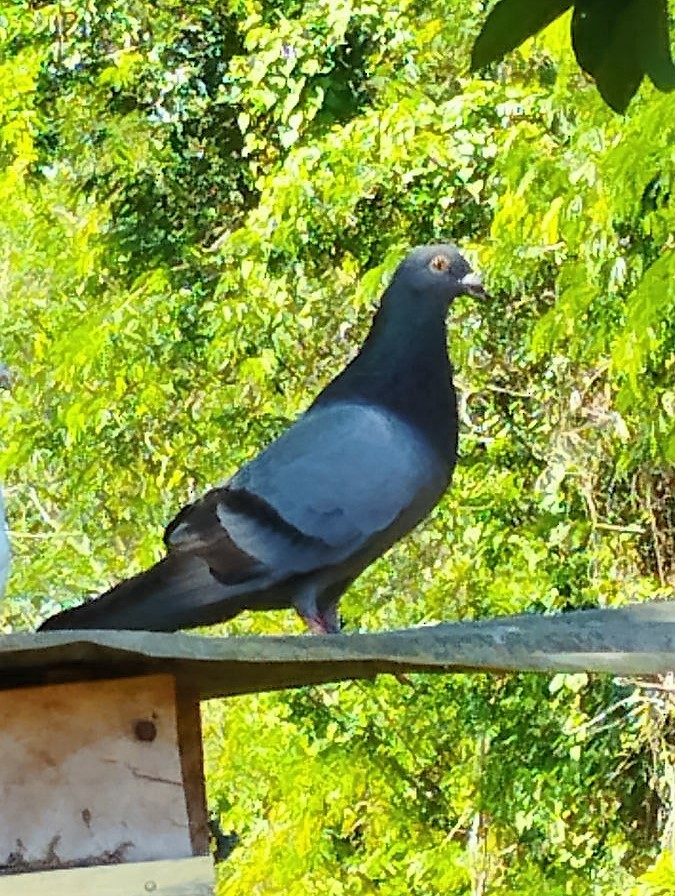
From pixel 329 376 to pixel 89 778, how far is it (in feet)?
9.85

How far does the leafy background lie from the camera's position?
354 centimetres

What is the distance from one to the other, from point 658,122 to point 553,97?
35.9 inches

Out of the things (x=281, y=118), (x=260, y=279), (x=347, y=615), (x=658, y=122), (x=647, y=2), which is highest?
(x=647, y=2)

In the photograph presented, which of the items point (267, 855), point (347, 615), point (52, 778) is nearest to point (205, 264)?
point (347, 615)

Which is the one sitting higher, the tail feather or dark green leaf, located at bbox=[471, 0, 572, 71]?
dark green leaf, located at bbox=[471, 0, 572, 71]

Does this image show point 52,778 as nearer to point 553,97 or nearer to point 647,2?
point 647,2

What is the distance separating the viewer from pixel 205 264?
13.7 feet

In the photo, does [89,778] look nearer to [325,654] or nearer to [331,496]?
[325,654]

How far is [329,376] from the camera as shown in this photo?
3955mm

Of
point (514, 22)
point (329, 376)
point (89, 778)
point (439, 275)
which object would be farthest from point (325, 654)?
point (329, 376)

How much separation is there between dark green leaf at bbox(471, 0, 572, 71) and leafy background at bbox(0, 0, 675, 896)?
216cm

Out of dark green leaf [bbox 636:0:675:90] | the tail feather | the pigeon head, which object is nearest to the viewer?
dark green leaf [bbox 636:0:675:90]

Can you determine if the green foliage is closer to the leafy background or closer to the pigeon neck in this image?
the pigeon neck

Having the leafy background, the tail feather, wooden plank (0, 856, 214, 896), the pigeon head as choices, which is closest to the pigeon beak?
the pigeon head
